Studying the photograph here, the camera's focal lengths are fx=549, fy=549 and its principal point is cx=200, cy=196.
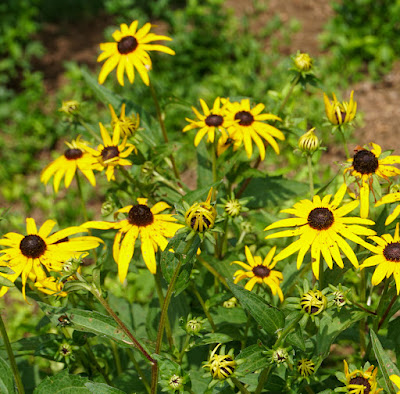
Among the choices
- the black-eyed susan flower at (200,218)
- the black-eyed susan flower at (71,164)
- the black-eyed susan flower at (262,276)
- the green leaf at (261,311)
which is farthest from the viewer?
the black-eyed susan flower at (71,164)

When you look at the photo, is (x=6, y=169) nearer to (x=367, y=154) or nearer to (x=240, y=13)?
(x=240, y=13)

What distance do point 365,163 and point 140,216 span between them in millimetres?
584

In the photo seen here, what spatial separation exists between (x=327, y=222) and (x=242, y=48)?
2908 millimetres

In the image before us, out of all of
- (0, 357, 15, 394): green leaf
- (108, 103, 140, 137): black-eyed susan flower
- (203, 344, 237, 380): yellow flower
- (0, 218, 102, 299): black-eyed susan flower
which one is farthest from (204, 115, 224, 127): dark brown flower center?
(0, 357, 15, 394): green leaf

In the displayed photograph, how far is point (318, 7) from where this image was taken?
4414 mm

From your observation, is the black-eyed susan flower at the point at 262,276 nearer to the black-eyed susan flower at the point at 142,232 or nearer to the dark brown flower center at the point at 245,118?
the black-eyed susan flower at the point at 142,232

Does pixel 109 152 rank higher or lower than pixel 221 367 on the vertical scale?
higher

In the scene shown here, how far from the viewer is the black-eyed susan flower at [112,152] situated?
154 centimetres

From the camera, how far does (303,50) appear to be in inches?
156

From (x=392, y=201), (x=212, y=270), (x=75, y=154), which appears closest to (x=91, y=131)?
(x=75, y=154)

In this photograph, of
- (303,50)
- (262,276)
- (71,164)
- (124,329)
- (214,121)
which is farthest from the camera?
(303,50)

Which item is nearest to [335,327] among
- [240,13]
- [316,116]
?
[316,116]

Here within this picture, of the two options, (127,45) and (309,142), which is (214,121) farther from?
(127,45)

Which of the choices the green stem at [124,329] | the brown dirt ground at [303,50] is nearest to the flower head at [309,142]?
the green stem at [124,329]
